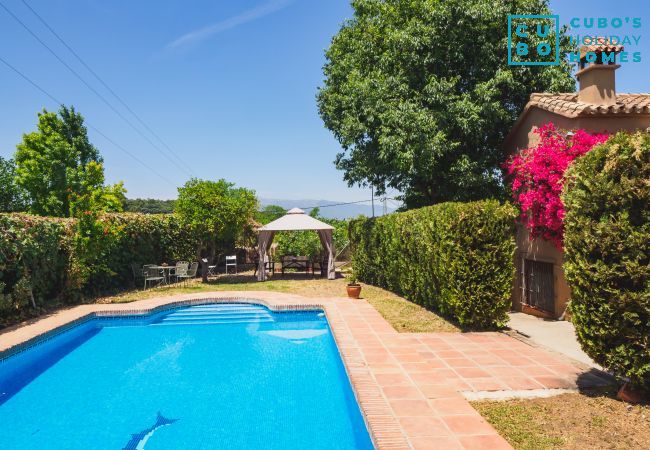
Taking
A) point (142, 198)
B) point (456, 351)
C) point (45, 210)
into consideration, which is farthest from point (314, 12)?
point (142, 198)

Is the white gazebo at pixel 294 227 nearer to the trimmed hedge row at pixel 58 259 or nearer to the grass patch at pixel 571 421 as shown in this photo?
the trimmed hedge row at pixel 58 259

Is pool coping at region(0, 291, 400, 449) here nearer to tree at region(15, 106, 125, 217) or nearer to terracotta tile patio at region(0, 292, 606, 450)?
terracotta tile patio at region(0, 292, 606, 450)

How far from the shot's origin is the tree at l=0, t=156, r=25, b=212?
33875mm

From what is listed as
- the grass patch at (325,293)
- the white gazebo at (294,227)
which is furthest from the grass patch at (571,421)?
the white gazebo at (294,227)

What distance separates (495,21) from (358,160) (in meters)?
6.49

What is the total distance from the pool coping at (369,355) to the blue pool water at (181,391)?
32 cm

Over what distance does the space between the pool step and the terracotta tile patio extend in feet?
9.13

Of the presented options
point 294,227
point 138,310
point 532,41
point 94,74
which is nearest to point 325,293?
point 294,227

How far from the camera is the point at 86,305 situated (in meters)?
12.4

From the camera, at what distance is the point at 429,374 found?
5688mm

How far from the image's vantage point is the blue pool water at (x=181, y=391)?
16.3 ft

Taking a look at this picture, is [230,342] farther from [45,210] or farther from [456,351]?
[45,210]

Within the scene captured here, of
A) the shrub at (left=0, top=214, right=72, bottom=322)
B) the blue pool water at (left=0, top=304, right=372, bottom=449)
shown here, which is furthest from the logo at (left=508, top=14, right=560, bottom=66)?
the shrub at (left=0, top=214, right=72, bottom=322)

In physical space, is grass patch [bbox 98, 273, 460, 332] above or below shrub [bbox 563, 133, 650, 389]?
below
